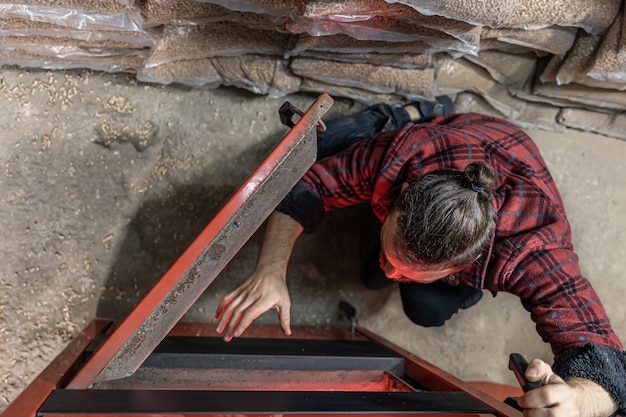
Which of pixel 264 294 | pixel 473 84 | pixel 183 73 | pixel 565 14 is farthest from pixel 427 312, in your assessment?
pixel 183 73

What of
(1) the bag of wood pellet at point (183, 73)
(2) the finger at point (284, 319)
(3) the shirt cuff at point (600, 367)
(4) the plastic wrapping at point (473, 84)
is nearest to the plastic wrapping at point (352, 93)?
(4) the plastic wrapping at point (473, 84)

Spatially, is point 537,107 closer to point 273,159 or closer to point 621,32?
point 621,32

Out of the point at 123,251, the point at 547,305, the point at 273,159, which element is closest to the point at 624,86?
the point at 547,305

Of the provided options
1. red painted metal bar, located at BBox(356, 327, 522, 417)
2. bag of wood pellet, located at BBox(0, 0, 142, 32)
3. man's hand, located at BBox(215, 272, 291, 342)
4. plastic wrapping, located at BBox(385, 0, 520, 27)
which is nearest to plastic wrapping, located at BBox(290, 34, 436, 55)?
plastic wrapping, located at BBox(385, 0, 520, 27)

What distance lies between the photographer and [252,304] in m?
0.94

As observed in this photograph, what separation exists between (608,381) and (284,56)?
35.2 inches

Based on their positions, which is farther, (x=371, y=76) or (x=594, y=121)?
(x=594, y=121)

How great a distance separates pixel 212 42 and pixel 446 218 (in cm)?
66

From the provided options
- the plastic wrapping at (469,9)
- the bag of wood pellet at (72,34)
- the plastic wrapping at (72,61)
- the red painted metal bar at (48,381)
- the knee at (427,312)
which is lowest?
the knee at (427,312)

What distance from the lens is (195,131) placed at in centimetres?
137

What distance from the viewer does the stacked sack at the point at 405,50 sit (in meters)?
1.01

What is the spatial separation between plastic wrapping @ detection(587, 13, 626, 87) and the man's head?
18.8 inches

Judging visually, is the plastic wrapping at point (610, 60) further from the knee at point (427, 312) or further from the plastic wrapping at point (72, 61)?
the plastic wrapping at point (72, 61)

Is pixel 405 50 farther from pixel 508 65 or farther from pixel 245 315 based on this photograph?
pixel 245 315
